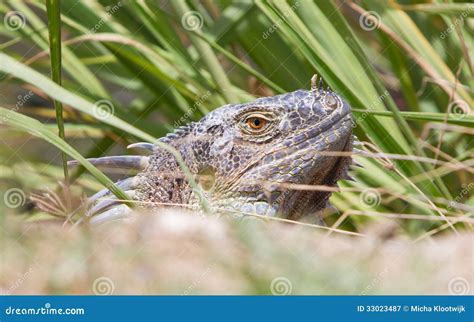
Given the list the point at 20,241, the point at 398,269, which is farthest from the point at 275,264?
the point at 20,241

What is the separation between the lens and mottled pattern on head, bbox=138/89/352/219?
12.6ft

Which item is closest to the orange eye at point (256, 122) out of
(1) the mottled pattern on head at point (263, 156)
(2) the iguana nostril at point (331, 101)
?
(1) the mottled pattern on head at point (263, 156)

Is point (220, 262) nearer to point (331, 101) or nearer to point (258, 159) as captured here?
point (258, 159)

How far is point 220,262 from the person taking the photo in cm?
285

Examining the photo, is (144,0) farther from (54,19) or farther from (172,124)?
(54,19)

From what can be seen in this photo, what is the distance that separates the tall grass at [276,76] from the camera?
4395 mm

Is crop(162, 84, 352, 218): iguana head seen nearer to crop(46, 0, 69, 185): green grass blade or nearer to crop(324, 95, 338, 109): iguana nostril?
crop(324, 95, 338, 109): iguana nostril

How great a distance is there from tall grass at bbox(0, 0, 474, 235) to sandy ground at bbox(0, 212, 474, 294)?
87 centimetres

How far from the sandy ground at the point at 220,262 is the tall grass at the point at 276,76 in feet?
2.86

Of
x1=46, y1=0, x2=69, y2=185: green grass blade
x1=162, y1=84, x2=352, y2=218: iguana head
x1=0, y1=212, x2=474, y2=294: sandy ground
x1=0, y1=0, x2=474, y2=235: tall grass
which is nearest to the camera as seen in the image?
x1=0, y1=212, x2=474, y2=294: sandy ground

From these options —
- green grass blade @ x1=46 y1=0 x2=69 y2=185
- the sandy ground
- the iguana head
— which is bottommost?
the sandy ground

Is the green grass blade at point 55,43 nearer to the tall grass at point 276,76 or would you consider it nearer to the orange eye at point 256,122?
the tall grass at point 276,76

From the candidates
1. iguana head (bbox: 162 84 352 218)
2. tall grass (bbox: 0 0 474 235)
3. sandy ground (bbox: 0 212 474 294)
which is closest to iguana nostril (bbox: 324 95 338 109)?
iguana head (bbox: 162 84 352 218)

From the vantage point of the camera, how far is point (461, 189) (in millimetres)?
5207
